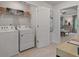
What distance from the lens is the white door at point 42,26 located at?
13.4ft

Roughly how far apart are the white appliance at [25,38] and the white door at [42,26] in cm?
29

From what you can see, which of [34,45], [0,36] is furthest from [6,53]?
[34,45]

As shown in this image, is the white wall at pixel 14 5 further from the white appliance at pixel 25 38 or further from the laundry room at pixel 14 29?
the white appliance at pixel 25 38

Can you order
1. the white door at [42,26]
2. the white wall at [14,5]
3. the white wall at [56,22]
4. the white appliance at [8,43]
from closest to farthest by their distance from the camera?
the white appliance at [8,43] < the white wall at [14,5] < the white door at [42,26] < the white wall at [56,22]

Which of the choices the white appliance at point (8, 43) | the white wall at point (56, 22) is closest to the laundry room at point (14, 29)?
the white appliance at point (8, 43)

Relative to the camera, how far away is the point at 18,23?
400cm

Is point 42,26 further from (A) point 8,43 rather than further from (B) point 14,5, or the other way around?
(A) point 8,43

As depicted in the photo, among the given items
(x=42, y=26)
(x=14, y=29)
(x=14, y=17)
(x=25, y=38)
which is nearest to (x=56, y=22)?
(x=42, y=26)

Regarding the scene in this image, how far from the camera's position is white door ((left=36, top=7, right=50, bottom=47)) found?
4.07 meters

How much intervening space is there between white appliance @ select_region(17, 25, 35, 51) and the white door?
0.29 meters

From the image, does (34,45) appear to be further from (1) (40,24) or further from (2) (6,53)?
(2) (6,53)

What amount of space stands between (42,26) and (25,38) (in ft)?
3.30

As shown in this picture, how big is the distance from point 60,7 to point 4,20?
2.89 meters

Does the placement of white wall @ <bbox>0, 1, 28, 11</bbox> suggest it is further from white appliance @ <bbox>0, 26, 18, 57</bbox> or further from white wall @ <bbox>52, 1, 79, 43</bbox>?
white wall @ <bbox>52, 1, 79, 43</bbox>
